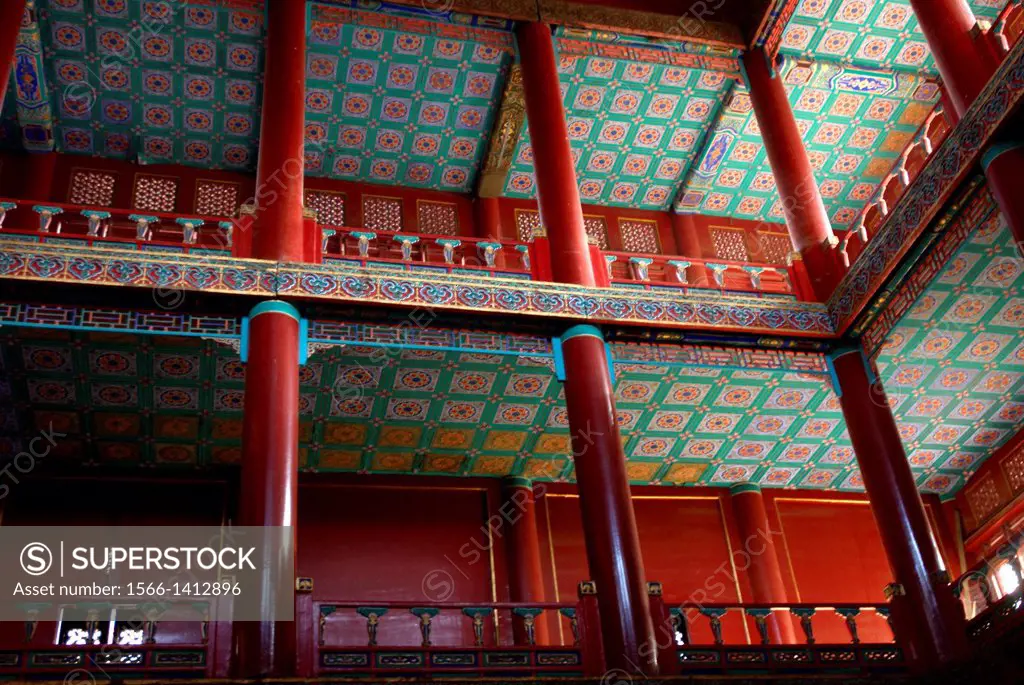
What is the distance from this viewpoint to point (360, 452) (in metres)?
12.0

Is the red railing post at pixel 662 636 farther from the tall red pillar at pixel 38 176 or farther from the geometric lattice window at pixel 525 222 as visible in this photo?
the tall red pillar at pixel 38 176

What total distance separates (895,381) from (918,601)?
3.61 m

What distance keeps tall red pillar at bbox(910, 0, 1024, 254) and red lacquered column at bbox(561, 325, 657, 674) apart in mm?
3412

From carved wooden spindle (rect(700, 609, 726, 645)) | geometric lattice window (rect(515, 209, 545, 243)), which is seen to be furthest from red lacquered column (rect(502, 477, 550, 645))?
geometric lattice window (rect(515, 209, 545, 243))

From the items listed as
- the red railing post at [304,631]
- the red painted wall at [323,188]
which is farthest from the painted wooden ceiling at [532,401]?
the red railing post at [304,631]

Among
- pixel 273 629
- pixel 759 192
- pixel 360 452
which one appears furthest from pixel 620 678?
pixel 759 192

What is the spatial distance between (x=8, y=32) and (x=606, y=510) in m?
6.85

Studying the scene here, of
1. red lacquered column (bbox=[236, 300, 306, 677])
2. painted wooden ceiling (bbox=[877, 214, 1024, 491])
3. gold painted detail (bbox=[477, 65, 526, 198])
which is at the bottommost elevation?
red lacquered column (bbox=[236, 300, 306, 677])

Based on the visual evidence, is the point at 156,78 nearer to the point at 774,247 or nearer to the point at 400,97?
the point at 400,97

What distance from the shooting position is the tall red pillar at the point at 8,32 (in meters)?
9.47

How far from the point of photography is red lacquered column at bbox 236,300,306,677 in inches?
277

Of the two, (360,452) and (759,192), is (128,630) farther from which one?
(759,192)

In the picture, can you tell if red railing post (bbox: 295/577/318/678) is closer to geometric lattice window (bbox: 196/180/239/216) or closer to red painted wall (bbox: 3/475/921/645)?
red painted wall (bbox: 3/475/921/645)

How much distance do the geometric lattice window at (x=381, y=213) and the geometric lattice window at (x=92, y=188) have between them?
293 centimetres
